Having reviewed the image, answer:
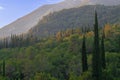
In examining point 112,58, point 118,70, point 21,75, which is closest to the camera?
point 118,70

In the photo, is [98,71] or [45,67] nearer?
[98,71]

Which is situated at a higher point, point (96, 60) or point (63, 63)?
point (96, 60)

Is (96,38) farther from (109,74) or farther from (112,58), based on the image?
(112,58)

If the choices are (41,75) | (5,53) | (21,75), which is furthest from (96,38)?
(5,53)

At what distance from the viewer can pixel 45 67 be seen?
358ft

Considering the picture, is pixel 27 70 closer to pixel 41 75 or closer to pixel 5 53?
pixel 41 75

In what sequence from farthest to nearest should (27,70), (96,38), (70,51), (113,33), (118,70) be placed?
(113,33) → (70,51) → (27,70) → (118,70) → (96,38)

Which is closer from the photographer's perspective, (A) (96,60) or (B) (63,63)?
(A) (96,60)

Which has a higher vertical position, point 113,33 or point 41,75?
point 113,33

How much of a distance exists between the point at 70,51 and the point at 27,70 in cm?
3328

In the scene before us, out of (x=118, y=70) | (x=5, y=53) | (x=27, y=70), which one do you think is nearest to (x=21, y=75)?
(x=27, y=70)

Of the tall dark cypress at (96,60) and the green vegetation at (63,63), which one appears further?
the green vegetation at (63,63)

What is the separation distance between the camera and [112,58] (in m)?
90.6

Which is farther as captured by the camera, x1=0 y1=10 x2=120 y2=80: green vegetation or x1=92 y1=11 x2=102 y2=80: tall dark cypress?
x1=0 y1=10 x2=120 y2=80: green vegetation
